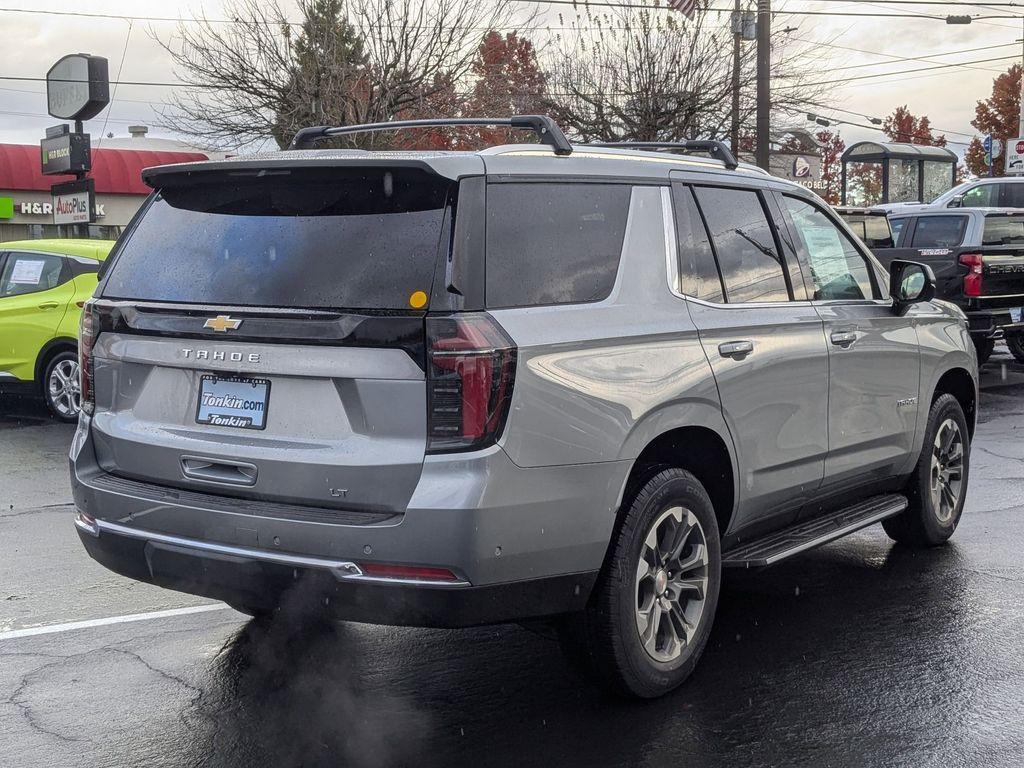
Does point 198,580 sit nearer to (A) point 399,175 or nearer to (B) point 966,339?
(A) point 399,175

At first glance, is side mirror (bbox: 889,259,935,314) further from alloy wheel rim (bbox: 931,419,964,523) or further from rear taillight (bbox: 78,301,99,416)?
rear taillight (bbox: 78,301,99,416)

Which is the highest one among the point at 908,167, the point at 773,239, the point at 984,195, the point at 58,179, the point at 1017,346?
the point at 58,179

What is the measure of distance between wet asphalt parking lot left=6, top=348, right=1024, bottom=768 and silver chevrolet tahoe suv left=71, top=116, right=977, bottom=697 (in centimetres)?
30

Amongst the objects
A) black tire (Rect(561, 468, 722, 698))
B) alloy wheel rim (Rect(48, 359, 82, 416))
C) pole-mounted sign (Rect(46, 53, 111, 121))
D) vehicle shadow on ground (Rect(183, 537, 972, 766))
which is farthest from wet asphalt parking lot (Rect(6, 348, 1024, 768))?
pole-mounted sign (Rect(46, 53, 111, 121))

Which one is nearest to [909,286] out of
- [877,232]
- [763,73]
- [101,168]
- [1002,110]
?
[877,232]

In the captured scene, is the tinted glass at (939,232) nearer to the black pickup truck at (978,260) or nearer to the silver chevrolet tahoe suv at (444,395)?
the black pickup truck at (978,260)

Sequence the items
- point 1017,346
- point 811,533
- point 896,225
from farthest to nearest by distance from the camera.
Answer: point 896,225, point 1017,346, point 811,533

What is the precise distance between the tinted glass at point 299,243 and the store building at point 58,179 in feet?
133

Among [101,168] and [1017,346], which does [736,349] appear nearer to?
[1017,346]

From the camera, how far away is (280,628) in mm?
5137

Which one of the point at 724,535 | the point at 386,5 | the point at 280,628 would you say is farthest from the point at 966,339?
the point at 386,5

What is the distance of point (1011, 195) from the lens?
77.2 ft

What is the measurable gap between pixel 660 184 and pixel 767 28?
1939 centimetres

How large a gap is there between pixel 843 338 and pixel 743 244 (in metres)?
0.76
